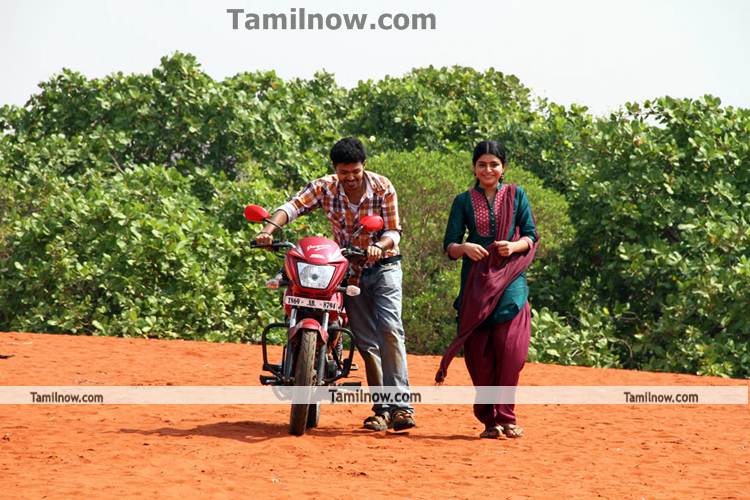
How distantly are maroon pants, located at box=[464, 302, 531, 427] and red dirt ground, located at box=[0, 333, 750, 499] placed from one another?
194 millimetres

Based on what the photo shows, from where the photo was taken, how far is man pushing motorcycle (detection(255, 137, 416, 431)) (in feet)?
24.9

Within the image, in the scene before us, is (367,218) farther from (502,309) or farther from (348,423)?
(348,423)

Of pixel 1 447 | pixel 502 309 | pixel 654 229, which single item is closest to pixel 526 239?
pixel 502 309

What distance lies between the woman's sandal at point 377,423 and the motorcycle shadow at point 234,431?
0.53m

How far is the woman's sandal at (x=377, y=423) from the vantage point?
25.3ft

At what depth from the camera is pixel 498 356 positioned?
298 inches

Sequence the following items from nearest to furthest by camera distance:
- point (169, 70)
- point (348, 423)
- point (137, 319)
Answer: point (348, 423) → point (137, 319) → point (169, 70)

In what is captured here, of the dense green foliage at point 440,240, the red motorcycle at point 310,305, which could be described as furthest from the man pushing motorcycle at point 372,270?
the dense green foliage at point 440,240

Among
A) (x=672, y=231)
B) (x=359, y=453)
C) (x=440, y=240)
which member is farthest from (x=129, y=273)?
(x=359, y=453)

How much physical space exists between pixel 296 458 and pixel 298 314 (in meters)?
0.92

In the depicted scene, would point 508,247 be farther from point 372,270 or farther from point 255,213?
point 255,213

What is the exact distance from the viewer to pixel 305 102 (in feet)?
70.9

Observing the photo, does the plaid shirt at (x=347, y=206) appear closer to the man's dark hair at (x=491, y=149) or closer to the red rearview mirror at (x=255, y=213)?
the red rearview mirror at (x=255, y=213)

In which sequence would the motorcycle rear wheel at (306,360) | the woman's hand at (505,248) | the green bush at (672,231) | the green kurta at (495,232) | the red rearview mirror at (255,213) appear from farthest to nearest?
the green bush at (672,231), the green kurta at (495,232), the woman's hand at (505,248), the red rearview mirror at (255,213), the motorcycle rear wheel at (306,360)
